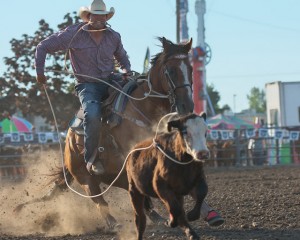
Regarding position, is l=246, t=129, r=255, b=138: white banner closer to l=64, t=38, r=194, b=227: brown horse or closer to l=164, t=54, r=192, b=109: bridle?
l=64, t=38, r=194, b=227: brown horse

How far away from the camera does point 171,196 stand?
5.27 metres

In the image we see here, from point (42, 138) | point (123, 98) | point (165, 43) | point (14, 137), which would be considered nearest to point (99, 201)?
point (123, 98)

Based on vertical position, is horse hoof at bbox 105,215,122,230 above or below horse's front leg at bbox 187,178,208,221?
below

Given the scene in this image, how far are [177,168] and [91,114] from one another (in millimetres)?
2076

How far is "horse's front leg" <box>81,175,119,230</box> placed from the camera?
7.44 metres

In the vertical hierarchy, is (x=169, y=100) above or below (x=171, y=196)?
above

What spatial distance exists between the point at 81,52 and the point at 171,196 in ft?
8.91

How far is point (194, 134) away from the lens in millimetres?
5047

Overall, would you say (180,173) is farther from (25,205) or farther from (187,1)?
(187,1)

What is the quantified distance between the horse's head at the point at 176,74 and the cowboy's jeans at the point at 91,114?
0.70m

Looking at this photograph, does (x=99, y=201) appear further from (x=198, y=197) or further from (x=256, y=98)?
(x=256, y=98)

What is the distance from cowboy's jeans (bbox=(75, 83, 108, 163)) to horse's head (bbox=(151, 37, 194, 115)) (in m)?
0.70

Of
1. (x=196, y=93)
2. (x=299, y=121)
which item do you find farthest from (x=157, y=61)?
(x=196, y=93)

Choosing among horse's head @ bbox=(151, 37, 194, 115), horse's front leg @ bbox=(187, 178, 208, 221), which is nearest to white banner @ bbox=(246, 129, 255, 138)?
horse's head @ bbox=(151, 37, 194, 115)
